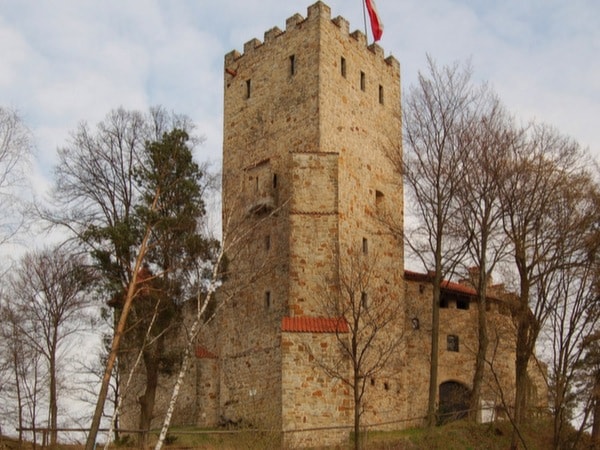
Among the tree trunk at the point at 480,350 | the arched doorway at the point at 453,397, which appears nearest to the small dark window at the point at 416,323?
the arched doorway at the point at 453,397

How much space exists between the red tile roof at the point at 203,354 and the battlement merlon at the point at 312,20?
11.7 metres

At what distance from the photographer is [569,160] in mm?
24875

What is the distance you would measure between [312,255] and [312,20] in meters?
9.25

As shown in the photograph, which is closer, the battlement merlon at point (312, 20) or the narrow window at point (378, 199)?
the battlement merlon at point (312, 20)

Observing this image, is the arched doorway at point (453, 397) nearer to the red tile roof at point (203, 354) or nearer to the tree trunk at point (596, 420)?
the tree trunk at point (596, 420)

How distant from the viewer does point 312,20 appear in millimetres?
29188

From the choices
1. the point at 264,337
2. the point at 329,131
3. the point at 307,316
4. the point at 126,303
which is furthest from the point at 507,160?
the point at 126,303

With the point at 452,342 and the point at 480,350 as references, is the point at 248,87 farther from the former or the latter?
the point at 480,350

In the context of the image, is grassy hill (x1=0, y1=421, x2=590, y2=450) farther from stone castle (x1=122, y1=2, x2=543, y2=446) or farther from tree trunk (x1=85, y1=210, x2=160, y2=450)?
tree trunk (x1=85, y1=210, x2=160, y2=450)

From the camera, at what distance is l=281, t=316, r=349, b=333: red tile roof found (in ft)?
82.8

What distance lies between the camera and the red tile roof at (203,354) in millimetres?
28750

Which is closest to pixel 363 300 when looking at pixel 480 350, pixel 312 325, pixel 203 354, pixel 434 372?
pixel 312 325

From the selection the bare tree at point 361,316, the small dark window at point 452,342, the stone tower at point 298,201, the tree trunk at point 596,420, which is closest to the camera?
the tree trunk at point 596,420

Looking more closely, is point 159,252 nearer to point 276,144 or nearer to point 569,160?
point 276,144
